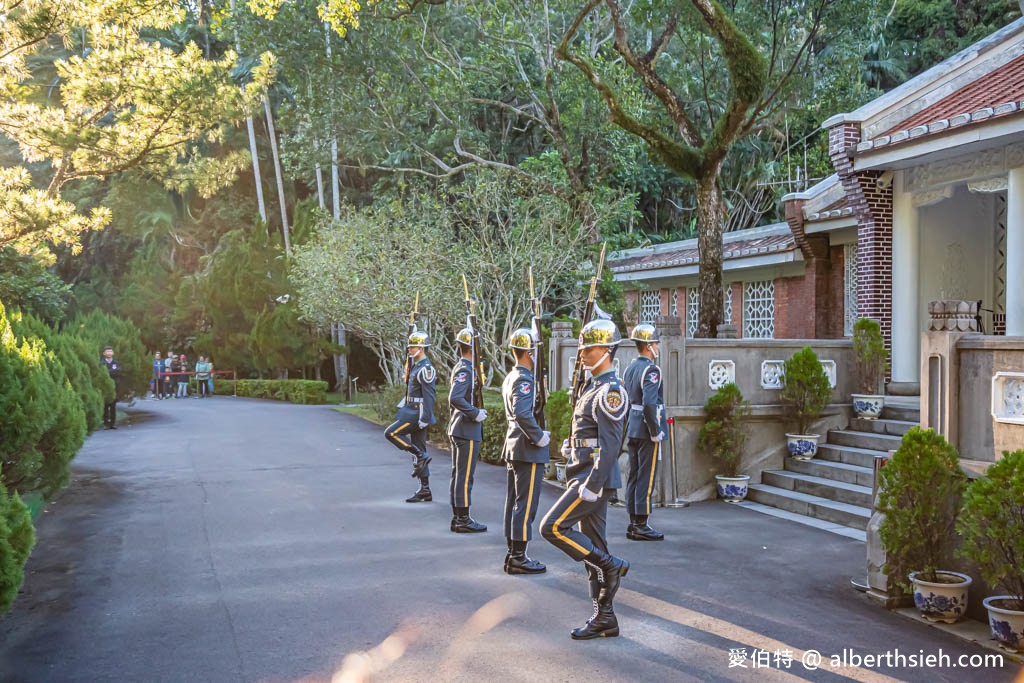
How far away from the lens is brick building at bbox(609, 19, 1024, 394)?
1223 centimetres

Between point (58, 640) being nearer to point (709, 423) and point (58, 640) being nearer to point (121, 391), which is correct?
point (709, 423)

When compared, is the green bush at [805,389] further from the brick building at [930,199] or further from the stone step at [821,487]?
the brick building at [930,199]

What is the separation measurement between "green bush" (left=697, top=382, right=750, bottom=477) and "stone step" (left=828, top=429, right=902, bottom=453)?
143cm

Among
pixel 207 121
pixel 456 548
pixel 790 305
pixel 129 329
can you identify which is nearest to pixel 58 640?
pixel 456 548

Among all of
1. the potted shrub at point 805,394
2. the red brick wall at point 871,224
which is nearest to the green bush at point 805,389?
the potted shrub at point 805,394

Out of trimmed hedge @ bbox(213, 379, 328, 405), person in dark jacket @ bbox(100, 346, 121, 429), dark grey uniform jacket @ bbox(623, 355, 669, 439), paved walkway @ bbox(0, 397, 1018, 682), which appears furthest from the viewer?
trimmed hedge @ bbox(213, 379, 328, 405)

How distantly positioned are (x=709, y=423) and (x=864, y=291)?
431 cm

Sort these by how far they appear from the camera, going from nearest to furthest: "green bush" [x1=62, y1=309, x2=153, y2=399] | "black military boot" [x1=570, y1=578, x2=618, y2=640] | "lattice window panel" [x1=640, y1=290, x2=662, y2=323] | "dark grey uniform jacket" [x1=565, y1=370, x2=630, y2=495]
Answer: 1. "black military boot" [x1=570, y1=578, x2=618, y2=640]
2. "dark grey uniform jacket" [x1=565, y1=370, x2=630, y2=495]
3. "lattice window panel" [x1=640, y1=290, x2=662, y2=323]
4. "green bush" [x1=62, y1=309, x2=153, y2=399]

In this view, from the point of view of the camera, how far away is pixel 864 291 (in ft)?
48.1

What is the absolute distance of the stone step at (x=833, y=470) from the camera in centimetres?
1130

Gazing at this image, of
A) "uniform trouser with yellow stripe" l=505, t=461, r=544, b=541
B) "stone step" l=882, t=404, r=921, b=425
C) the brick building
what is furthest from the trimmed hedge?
"uniform trouser with yellow stripe" l=505, t=461, r=544, b=541

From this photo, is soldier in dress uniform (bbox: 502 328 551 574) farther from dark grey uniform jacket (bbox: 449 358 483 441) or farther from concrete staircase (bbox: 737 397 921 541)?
concrete staircase (bbox: 737 397 921 541)

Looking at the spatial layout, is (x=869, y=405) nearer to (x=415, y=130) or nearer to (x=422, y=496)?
(x=422, y=496)

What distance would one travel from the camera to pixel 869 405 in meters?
12.6
